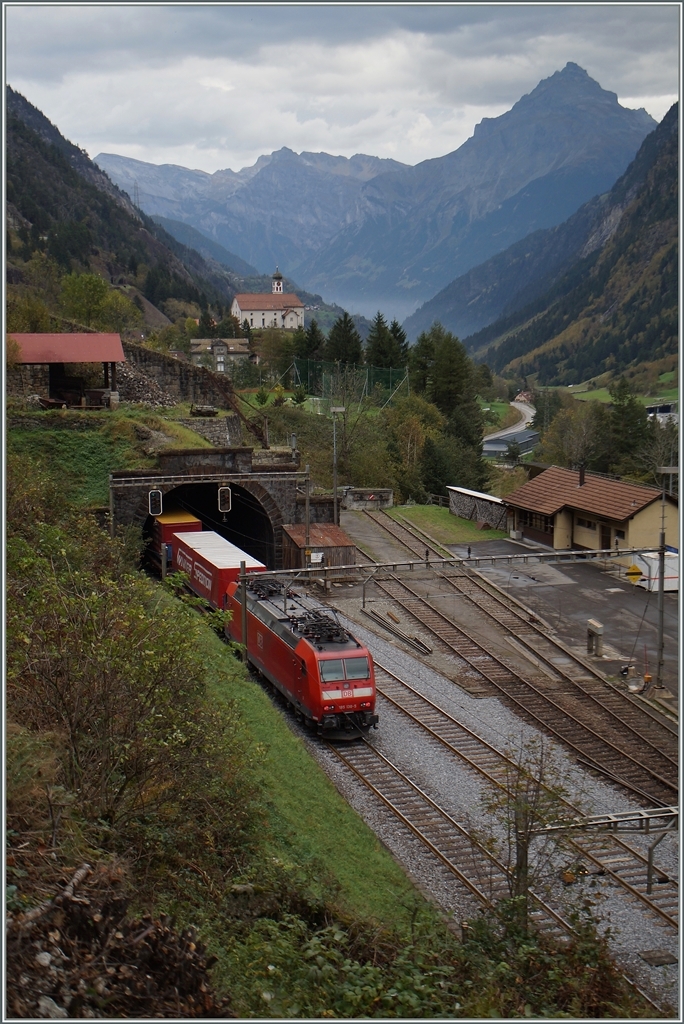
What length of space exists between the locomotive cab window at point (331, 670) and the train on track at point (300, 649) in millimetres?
21

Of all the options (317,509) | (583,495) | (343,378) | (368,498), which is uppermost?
(343,378)

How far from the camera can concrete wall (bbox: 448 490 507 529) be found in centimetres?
4372

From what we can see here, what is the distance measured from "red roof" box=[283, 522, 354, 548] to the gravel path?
6148 millimetres

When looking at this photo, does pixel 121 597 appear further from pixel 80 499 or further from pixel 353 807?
pixel 80 499

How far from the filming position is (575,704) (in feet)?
74.9

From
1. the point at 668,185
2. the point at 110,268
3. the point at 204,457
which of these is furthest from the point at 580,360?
the point at 204,457

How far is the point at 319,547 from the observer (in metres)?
31.0

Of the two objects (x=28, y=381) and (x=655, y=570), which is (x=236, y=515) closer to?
(x=28, y=381)

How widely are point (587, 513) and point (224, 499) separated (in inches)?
609

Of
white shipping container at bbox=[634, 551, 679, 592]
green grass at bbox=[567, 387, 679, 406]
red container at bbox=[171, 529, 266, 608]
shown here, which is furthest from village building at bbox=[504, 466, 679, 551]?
green grass at bbox=[567, 387, 679, 406]

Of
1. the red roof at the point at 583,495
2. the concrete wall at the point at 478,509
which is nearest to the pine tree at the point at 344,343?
the concrete wall at the point at 478,509

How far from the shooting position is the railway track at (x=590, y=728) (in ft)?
63.3

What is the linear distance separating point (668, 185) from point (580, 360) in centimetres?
3846

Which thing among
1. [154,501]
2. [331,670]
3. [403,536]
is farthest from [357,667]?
[403,536]
